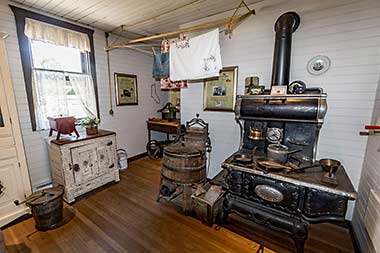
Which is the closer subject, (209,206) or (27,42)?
(209,206)

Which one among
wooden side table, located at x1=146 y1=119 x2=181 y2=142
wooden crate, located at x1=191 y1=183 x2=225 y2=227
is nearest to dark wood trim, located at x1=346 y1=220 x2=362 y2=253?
wooden crate, located at x1=191 y1=183 x2=225 y2=227

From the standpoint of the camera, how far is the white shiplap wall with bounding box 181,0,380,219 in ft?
6.00

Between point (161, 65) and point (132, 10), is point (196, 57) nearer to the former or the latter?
point (161, 65)

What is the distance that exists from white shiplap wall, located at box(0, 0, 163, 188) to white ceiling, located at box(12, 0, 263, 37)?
44cm

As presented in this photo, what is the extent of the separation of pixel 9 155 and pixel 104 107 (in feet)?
5.22

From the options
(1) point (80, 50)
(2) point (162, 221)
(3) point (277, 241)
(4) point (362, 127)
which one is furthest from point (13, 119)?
(4) point (362, 127)

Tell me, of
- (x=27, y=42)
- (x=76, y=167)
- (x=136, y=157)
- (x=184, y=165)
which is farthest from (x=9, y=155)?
(x=136, y=157)

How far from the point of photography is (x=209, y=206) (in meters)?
2.05

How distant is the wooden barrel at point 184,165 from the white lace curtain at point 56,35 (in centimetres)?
230

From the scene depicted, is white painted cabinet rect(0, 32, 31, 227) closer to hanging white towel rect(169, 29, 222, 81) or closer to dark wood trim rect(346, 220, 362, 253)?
hanging white towel rect(169, 29, 222, 81)

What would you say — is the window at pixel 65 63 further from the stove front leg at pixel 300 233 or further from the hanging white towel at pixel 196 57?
the stove front leg at pixel 300 233

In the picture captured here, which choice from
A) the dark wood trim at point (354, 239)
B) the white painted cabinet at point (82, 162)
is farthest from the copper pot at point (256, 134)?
the white painted cabinet at point (82, 162)

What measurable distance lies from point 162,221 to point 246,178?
1168 millimetres

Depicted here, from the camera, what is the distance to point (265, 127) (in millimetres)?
2240
